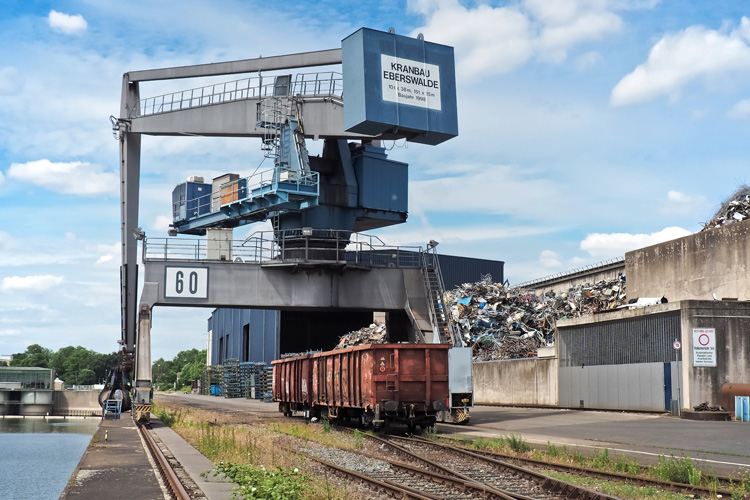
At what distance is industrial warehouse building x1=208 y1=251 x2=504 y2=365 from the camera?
2288 inches

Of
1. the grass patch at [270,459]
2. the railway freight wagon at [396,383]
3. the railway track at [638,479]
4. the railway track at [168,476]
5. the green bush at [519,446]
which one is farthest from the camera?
the railway freight wagon at [396,383]

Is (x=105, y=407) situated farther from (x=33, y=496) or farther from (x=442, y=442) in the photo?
(x=442, y=442)

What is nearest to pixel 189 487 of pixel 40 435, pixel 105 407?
pixel 105 407

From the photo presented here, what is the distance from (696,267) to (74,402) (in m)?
105

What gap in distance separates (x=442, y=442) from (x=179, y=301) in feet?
43.3

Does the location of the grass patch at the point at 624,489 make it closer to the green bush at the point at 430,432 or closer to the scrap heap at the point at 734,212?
the green bush at the point at 430,432

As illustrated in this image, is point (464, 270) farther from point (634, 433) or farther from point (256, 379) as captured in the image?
point (634, 433)

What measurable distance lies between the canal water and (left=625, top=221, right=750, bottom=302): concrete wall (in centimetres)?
2583

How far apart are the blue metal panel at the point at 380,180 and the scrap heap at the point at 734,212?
13.0 metres

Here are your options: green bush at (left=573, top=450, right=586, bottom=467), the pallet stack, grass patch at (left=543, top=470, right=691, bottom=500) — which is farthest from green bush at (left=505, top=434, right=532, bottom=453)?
the pallet stack

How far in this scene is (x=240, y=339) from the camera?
76.8 meters

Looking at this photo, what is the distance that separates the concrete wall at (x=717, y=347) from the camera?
949 inches

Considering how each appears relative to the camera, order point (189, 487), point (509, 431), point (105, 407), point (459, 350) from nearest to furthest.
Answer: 1. point (189, 487)
2. point (509, 431)
3. point (459, 350)
4. point (105, 407)

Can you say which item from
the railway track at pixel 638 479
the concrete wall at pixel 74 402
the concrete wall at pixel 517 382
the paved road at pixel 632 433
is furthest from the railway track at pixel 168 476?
the concrete wall at pixel 74 402
